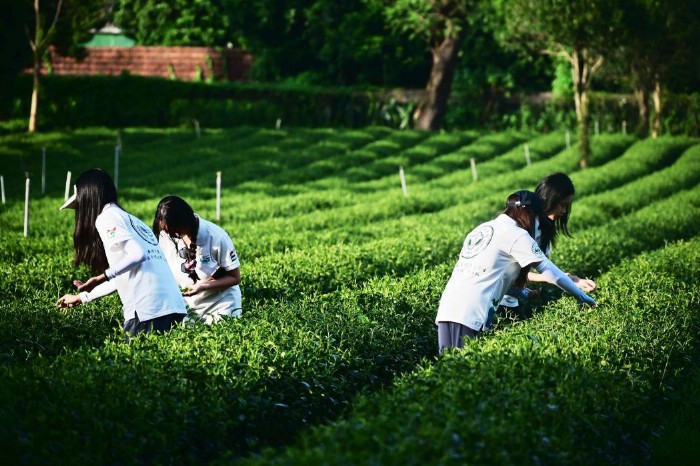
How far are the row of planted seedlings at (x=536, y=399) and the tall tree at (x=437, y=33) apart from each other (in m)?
29.2

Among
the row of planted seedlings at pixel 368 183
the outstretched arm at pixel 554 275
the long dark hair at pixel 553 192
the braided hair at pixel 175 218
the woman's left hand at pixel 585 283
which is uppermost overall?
the long dark hair at pixel 553 192

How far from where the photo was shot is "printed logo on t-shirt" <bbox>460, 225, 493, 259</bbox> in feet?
26.1

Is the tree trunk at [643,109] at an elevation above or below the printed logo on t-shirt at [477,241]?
above

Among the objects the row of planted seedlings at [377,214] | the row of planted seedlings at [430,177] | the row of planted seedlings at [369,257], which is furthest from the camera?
the row of planted seedlings at [430,177]

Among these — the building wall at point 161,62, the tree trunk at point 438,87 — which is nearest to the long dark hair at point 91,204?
the tree trunk at point 438,87

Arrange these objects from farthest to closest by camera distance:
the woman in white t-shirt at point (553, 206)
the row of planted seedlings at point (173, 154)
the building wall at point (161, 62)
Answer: the building wall at point (161, 62) < the row of planted seedlings at point (173, 154) < the woman in white t-shirt at point (553, 206)

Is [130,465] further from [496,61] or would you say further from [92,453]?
[496,61]

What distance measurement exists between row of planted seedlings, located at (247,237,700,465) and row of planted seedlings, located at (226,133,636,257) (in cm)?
625

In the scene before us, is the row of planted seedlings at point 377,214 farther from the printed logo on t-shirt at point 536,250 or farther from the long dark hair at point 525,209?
the printed logo on t-shirt at point 536,250

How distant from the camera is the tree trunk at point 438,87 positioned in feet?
128

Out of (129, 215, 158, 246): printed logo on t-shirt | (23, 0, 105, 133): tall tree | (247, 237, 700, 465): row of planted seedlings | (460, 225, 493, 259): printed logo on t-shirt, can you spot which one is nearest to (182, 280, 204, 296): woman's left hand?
(129, 215, 158, 246): printed logo on t-shirt

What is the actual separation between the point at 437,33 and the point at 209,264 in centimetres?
3157

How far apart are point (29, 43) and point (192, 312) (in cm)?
2943

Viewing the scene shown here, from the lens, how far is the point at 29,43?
1380 inches
